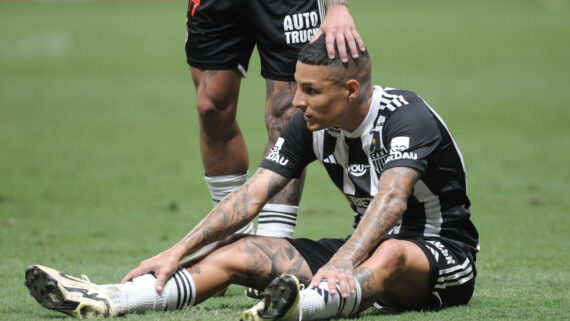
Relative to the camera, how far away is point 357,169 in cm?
447

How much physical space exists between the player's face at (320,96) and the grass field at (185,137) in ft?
3.03

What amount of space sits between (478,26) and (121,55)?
10730 mm

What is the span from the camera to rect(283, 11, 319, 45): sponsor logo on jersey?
17.4 feet

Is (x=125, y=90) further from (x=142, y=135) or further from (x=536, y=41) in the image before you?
(x=536, y=41)

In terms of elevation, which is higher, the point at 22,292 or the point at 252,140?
the point at 22,292

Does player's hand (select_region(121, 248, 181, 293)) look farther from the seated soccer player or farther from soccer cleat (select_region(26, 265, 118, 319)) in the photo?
soccer cleat (select_region(26, 265, 118, 319))

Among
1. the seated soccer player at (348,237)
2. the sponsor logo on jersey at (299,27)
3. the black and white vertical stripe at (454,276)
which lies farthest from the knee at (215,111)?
A: the black and white vertical stripe at (454,276)

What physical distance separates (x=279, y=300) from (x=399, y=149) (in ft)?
3.03

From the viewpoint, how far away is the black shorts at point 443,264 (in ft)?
13.9

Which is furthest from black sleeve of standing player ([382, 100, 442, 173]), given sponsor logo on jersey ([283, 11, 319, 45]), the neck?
sponsor logo on jersey ([283, 11, 319, 45])

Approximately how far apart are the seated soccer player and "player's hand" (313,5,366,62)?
42 mm

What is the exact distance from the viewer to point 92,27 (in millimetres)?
30984

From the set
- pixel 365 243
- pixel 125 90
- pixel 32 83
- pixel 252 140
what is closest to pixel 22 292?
pixel 365 243

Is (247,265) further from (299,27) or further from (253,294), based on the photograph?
(299,27)
